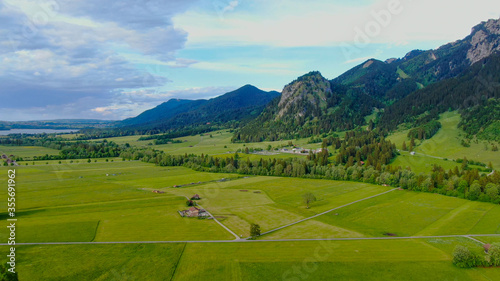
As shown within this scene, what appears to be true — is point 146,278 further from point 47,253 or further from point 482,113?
point 482,113


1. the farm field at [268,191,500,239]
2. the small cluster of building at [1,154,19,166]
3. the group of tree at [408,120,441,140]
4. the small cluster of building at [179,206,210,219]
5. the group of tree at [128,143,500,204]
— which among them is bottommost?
the farm field at [268,191,500,239]

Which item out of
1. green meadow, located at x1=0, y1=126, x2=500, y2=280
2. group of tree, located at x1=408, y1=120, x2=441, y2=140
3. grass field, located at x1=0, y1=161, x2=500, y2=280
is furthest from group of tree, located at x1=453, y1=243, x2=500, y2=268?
group of tree, located at x1=408, y1=120, x2=441, y2=140

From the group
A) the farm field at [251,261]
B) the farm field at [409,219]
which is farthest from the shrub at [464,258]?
the farm field at [409,219]

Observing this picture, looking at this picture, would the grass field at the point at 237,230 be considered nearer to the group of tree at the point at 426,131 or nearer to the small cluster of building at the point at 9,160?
the small cluster of building at the point at 9,160

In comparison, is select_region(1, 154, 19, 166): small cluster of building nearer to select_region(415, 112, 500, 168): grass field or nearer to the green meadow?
the green meadow

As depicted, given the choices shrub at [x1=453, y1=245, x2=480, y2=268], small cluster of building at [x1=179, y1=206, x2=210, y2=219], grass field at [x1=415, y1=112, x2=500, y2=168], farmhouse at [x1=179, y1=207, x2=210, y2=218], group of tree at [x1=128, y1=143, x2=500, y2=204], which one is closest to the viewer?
shrub at [x1=453, y1=245, x2=480, y2=268]

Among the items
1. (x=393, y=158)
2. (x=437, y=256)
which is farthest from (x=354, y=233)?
(x=393, y=158)

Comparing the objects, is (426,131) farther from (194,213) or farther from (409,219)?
(194,213)

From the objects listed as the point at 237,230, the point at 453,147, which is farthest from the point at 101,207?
the point at 453,147
